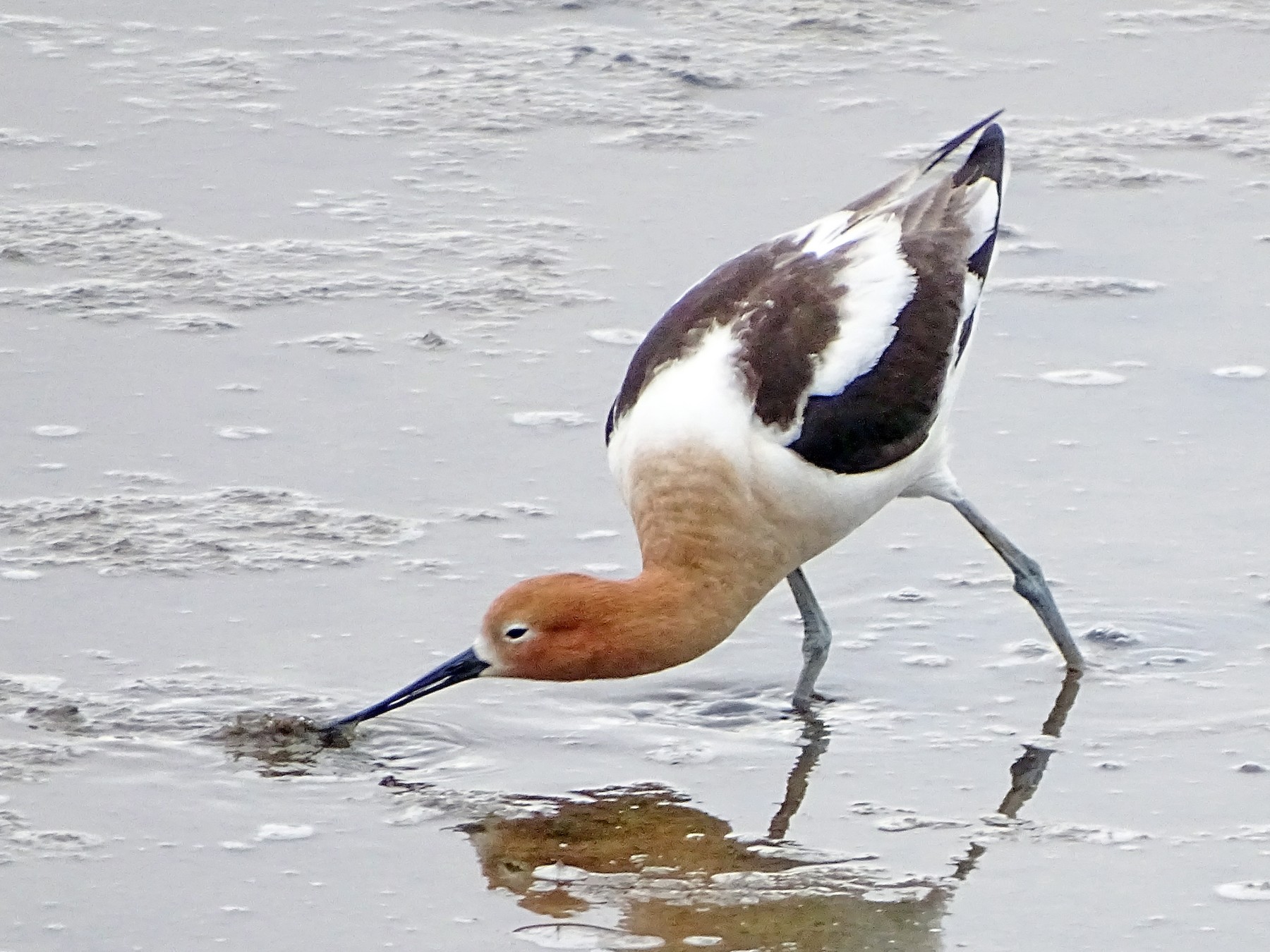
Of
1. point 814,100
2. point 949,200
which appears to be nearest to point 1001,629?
point 949,200

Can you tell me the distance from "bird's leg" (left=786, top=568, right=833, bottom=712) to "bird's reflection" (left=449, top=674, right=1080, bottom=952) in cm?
39

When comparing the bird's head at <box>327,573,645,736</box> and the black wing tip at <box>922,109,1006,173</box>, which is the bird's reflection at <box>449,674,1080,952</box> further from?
the black wing tip at <box>922,109,1006,173</box>

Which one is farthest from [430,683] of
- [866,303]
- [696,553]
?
[866,303]

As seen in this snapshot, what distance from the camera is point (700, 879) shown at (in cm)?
440

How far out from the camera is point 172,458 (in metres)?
6.12

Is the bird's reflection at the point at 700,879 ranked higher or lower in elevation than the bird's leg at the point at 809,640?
lower

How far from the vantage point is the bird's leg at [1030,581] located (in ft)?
17.7

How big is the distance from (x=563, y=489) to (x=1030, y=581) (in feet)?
4.07

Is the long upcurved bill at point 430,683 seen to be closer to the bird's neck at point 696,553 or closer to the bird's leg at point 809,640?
the bird's neck at point 696,553

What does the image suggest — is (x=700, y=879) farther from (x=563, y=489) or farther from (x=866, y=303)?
(x=563, y=489)

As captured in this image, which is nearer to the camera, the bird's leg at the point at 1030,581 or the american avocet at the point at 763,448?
the american avocet at the point at 763,448

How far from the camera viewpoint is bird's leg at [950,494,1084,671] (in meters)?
5.40

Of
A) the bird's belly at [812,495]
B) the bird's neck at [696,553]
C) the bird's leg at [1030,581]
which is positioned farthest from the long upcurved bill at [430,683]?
the bird's leg at [1030,581]

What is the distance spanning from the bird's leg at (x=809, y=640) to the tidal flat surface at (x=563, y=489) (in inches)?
1.9
